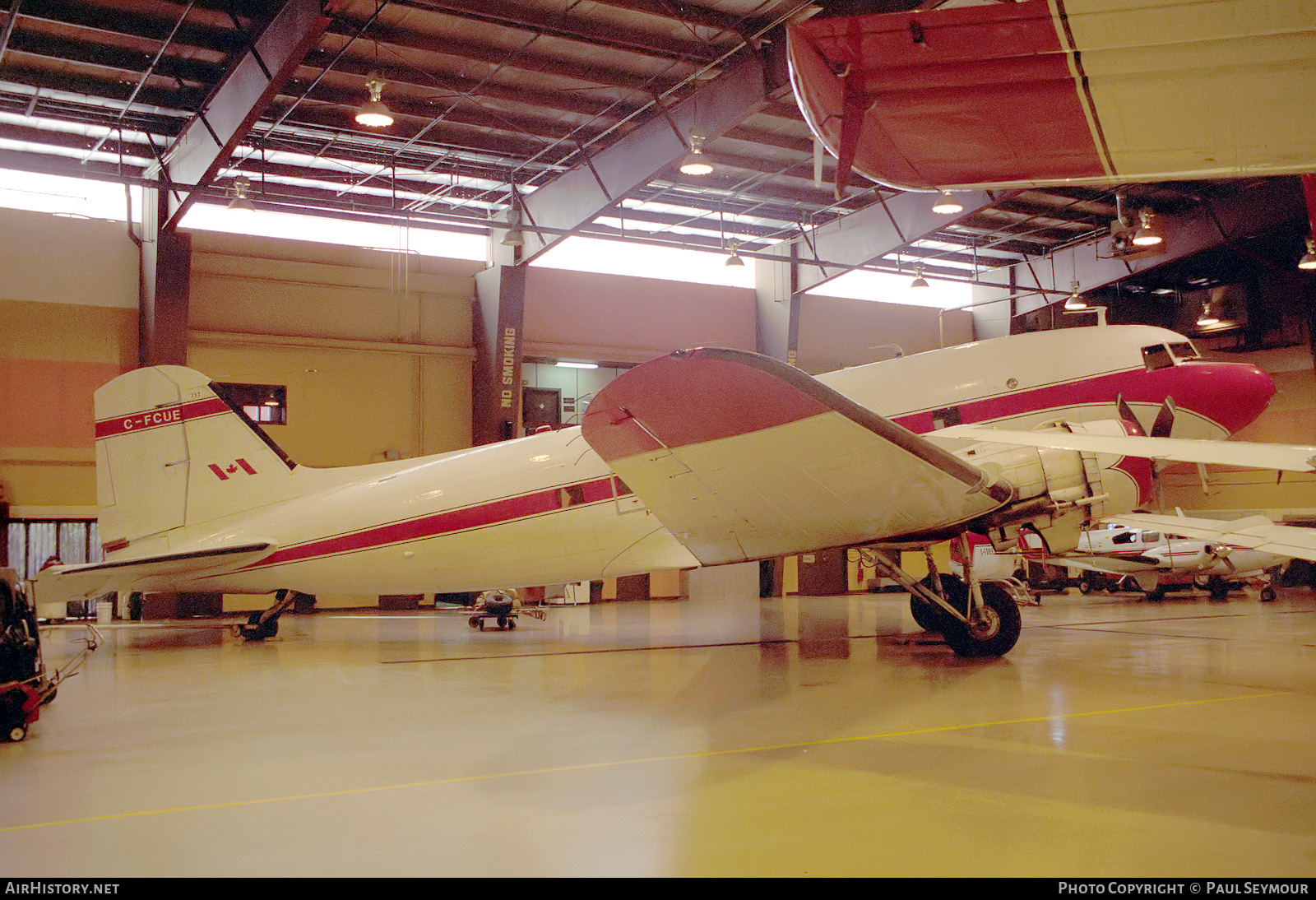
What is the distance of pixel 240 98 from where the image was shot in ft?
51.1

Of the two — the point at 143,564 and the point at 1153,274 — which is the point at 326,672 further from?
the point at 1153,274

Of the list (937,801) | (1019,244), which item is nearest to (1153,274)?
(1019,244)

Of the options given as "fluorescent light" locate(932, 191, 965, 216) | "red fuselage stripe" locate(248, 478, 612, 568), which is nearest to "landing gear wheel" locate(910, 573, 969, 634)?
"red fuselage stripe" locate(248, 478, 612, 568)

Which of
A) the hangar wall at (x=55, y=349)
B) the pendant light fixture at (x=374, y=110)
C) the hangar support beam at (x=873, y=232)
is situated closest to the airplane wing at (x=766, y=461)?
the pendant light fixture at (x=374, y=110)

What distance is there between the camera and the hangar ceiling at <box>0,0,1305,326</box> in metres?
14.9

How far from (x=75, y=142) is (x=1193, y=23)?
2078 centimetres

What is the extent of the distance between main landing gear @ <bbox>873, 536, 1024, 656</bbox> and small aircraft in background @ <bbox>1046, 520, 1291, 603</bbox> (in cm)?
1071

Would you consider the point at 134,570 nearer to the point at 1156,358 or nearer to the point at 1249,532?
the point at 1249,532

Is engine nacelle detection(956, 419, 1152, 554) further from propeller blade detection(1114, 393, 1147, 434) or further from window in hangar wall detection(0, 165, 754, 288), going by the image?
window in hangar wall detection(0, 165, 754, 288)

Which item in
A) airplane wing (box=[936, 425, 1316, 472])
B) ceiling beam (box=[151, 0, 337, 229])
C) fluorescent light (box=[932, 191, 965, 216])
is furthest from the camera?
fluorescent light (box=[932, 191, 965, 216])

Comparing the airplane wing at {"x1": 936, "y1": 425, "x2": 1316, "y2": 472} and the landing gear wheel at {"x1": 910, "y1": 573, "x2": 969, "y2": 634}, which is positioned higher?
the airplane wing at {"x1": 936, "y1": 425, "x2": 1316, "y2": 472}

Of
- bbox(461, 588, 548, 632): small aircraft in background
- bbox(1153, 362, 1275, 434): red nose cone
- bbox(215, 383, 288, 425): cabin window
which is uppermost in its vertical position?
bbox(215, 383, 288, 425): cabin window

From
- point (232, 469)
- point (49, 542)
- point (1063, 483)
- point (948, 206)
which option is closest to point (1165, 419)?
point (1063, 483)
